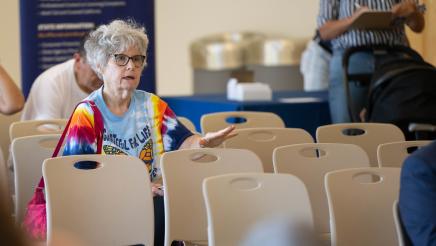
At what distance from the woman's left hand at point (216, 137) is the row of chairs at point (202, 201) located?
65 millimetres

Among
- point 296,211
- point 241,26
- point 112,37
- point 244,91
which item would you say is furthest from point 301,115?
point 241,26

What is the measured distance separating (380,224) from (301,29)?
24.8ft

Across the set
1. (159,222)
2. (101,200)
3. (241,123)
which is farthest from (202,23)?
(101,200)

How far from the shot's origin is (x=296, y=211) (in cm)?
282

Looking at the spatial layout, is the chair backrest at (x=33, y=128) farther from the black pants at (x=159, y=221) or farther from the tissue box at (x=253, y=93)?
the tissue box at (x=253, y=93)

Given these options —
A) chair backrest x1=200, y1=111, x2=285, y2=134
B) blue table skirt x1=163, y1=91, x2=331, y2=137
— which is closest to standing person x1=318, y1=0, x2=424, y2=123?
blue table skirt x1=163, y1=91, x2=331, y2=137

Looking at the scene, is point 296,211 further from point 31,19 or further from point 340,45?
point 31,19

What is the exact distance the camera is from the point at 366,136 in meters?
4.41

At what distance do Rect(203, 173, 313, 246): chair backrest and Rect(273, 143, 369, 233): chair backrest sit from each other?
2.04ft

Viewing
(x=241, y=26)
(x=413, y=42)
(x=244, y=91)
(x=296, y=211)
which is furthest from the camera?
(x=241, y=26)

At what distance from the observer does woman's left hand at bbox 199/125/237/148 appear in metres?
3.30

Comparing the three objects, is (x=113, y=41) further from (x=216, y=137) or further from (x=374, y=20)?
(x=374, y=20)

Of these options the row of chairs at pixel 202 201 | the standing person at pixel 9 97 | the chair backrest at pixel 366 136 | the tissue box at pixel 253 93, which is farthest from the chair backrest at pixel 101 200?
the tissue box at pixel 253 93

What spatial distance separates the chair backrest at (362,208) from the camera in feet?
9.46
